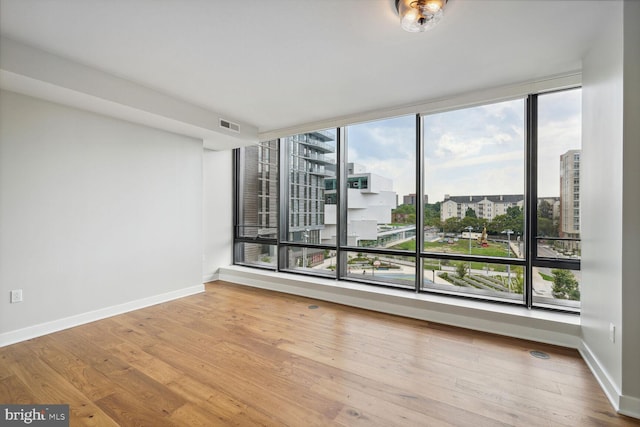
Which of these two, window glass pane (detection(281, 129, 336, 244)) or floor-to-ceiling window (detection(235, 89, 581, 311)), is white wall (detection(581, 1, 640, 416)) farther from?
window glass pane (detection(281, 129, 336, 244))

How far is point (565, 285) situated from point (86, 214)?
17.1 feet

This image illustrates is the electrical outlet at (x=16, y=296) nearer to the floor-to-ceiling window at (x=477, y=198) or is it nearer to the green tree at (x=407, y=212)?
the green tree at (x=407, y=212)

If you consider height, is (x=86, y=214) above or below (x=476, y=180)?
below

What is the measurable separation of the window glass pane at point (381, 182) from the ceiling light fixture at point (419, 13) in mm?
1851

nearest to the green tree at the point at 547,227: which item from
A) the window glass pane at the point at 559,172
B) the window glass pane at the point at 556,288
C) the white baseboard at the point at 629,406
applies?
the window glass pane at the point at 559,172

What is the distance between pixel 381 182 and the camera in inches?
161

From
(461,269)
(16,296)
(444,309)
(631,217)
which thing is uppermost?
(631,217)

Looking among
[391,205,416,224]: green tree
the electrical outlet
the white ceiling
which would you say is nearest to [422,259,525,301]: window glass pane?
[391,205,416,224]: green tree

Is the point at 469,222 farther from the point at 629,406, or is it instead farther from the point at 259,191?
the point at 259,191

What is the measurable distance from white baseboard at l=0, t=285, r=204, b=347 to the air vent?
246 centimetres

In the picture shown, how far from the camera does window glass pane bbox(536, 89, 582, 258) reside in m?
2.86

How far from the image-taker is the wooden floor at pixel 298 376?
1.84m

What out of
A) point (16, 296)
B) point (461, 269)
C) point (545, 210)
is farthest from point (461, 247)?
point (16, 296)

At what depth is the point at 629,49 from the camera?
6.05ft
